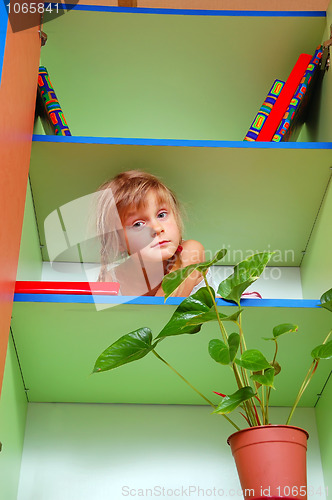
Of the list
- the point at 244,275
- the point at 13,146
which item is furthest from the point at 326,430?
the point at 13,146

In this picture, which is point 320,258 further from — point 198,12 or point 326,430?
point 198,12

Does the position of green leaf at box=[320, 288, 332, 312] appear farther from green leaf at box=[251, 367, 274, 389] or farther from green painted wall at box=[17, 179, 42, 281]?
green painted wall at box=[17, 179, 42, 281]

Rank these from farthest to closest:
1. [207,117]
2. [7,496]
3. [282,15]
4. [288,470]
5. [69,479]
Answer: [207,117] → [282,15] → [69,479] → [7,496] → [288,470]

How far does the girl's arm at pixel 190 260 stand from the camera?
4.46 ft

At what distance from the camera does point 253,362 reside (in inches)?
36.7

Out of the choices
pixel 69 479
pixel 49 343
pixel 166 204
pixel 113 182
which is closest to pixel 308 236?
pixel 166 204

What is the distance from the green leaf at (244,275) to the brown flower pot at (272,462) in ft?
0.77

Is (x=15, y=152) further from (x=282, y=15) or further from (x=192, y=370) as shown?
(x=282, y=15)

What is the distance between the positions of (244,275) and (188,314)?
0.13 metres

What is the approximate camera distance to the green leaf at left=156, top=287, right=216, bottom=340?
99 centimetres

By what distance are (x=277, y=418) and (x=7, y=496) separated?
2.01 feet

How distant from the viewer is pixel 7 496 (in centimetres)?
119

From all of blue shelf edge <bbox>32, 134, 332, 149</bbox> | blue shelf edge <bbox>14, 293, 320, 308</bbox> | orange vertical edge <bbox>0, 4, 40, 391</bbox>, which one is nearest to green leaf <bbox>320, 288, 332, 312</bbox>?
blue shelf edge <bbox>14, 293, 320, 308</bbox>

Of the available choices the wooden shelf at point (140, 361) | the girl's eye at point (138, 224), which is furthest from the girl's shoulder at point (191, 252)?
the wooden shelf at point (140, 361)
